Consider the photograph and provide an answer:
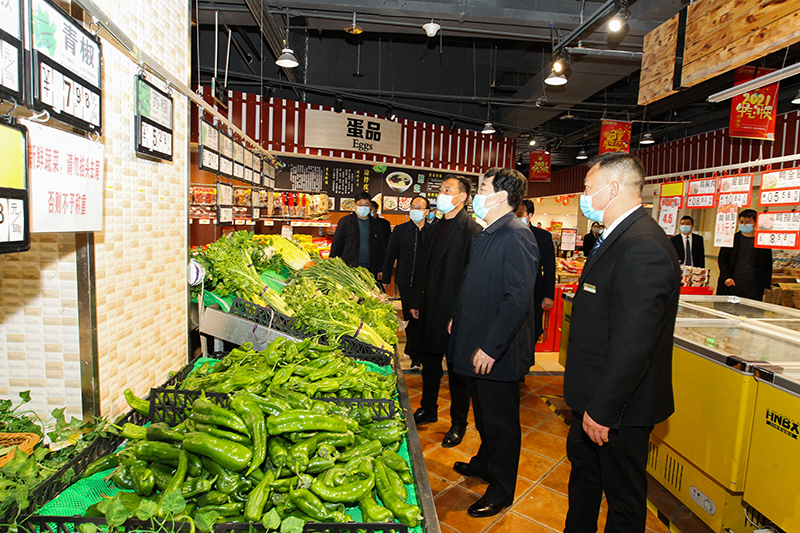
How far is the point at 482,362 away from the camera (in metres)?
2.70

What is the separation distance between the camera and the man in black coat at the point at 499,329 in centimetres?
269

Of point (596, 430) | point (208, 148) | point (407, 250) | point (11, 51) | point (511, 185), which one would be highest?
point (208, 148)

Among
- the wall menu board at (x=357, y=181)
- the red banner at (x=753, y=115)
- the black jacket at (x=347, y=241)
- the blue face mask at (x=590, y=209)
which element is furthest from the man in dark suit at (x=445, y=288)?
the wall menu board at (x=357, y=181)

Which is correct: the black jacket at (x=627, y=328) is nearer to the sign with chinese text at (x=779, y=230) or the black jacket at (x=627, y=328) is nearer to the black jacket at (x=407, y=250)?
the black jacket at (x=407, y=250)

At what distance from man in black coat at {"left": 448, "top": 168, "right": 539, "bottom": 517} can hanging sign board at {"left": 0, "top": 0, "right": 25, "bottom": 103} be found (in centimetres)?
231

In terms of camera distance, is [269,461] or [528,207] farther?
[528,207]

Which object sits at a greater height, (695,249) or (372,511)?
(695,249)

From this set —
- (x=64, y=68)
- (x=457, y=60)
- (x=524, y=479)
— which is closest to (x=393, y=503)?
(x=64, y=68)

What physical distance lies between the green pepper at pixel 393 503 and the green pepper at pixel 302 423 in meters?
0.19

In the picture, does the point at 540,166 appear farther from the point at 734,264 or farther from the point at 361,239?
the point at 361,239

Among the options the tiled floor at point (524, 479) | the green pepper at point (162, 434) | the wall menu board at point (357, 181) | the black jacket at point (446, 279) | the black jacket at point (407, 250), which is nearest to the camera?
the green pepper at point (162, 434)

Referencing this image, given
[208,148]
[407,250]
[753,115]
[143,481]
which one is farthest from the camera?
[753,115]

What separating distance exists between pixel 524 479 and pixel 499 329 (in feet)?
4.61

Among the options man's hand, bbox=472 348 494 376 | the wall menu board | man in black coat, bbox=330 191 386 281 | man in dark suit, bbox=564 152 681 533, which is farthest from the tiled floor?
the wall menu board
